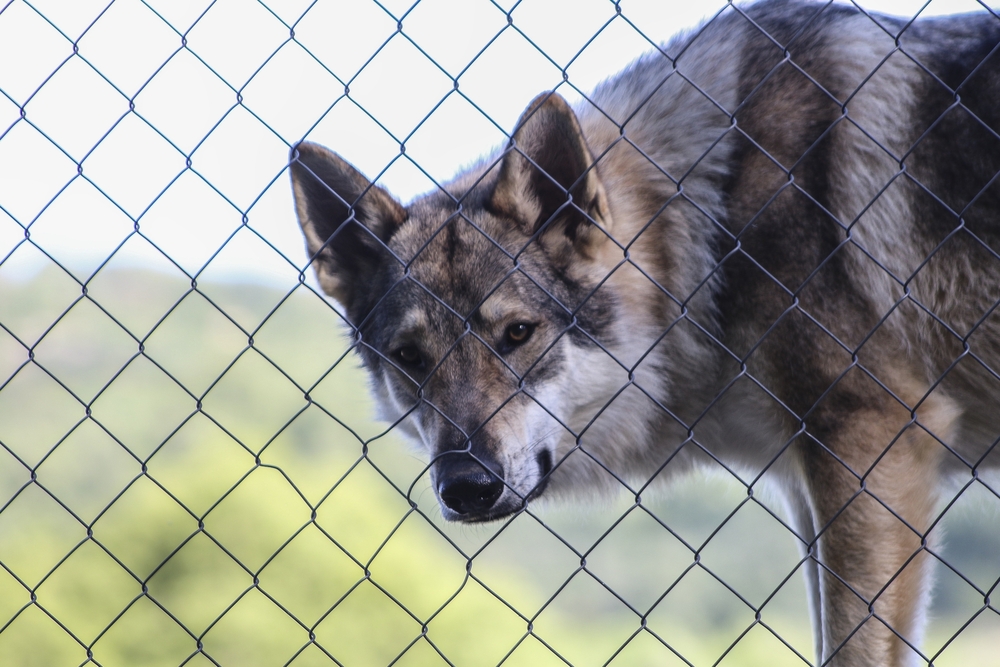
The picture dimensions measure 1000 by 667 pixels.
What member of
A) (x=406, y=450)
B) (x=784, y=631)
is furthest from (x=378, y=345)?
(x=784, y=631)

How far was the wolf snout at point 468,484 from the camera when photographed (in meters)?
2.26

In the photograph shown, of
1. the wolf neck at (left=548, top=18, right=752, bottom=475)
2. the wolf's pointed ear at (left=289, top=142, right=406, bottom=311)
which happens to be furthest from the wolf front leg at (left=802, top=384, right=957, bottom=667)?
the wolf's pointed ear at (left=289, top=142, right=406, bottom=311)

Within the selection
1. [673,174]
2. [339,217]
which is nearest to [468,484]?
[339,217]

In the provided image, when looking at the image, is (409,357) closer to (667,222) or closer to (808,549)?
(667,222)

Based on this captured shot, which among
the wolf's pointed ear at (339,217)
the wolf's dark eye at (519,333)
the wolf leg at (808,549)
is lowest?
the wolf leg at (808,549)

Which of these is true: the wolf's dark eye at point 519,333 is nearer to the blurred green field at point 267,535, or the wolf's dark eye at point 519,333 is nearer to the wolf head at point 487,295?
the wolf head at point 487,295

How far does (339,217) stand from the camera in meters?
2.68

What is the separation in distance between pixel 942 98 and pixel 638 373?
128cm

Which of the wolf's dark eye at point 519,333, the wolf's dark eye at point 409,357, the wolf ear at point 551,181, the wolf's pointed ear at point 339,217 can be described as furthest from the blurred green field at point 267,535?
the wolf ear at point 551,181

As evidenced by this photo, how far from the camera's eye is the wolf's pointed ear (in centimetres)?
248

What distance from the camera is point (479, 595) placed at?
12656 mm

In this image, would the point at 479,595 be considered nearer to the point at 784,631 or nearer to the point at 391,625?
the point at 391,625

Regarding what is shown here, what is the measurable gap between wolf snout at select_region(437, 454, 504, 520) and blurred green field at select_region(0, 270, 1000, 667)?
188 mm

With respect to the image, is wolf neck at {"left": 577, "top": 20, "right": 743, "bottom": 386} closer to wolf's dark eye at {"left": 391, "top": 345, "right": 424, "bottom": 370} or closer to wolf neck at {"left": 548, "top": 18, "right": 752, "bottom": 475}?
wolf neck at {"left": 548, "top": 18, "right": 752, "bottom": 475}
